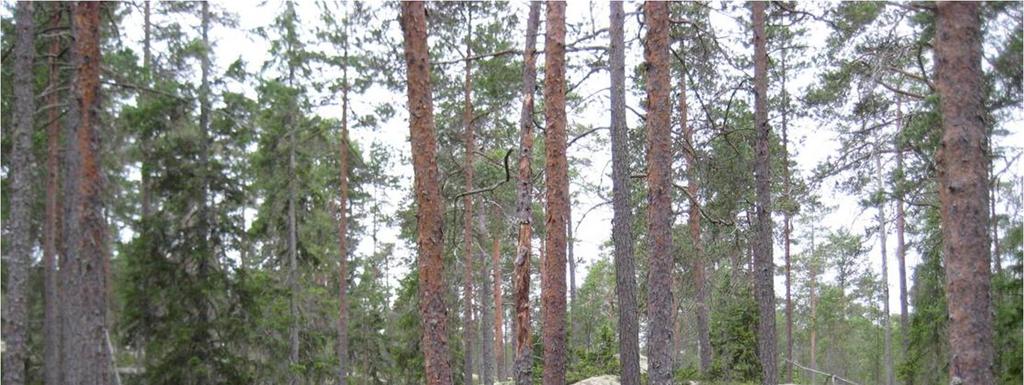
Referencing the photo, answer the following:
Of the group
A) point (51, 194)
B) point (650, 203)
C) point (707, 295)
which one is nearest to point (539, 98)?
point (707, 295)

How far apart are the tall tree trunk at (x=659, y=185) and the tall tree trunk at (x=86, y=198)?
696 cm

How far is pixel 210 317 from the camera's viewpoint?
56.8 feet

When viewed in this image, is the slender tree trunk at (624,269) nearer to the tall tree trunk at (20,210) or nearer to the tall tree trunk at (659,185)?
the tall tree trunk at (659,185)

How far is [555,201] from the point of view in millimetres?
9930

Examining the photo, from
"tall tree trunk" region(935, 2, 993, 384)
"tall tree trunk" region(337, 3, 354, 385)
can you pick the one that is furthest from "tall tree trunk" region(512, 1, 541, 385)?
"tall tree trunk" region(337, 3, 354, 385)

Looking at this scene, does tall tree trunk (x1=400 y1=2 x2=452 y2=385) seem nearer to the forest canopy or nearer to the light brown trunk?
the forest canopy

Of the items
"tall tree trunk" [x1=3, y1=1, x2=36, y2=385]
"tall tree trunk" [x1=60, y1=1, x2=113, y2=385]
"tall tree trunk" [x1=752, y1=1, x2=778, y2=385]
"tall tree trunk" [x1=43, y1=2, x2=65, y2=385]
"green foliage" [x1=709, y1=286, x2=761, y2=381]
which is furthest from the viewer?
"green foliage" [x1=709, y1=286, x2=761, y2=381]

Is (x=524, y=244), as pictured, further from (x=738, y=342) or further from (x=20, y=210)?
(x=738, y=342)

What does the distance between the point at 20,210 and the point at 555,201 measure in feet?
26.0

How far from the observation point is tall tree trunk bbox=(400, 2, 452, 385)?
8607 mm

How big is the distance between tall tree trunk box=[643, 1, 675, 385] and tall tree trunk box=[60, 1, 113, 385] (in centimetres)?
696

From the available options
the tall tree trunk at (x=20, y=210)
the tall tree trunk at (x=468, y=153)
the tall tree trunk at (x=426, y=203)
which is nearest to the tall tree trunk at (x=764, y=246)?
the tall tree trunk at (x=426, y=203)

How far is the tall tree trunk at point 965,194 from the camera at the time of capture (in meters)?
6.45

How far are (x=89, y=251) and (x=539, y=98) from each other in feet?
39.0
